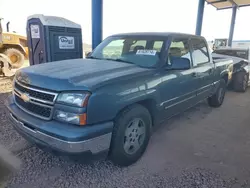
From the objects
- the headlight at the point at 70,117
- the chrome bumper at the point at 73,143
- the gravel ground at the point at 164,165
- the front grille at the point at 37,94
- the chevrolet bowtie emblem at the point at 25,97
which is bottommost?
the gravel ground at the point at 164,165

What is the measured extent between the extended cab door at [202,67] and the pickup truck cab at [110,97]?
0.56ft

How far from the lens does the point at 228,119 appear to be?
4512 mm

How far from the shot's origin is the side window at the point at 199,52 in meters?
3.80

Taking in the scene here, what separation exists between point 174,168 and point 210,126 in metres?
1.81

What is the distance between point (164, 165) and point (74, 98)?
1484 mm

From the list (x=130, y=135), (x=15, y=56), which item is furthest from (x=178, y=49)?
(x=15, y=56)

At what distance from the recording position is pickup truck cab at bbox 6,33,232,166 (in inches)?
79.5

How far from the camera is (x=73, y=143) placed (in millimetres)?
1937

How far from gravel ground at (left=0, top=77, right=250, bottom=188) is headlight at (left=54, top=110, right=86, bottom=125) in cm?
76

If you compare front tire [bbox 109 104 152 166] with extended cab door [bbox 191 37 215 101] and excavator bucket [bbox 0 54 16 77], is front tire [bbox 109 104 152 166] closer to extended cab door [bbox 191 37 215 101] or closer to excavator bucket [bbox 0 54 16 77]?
extended cab door [bbox 191 37 215 101]

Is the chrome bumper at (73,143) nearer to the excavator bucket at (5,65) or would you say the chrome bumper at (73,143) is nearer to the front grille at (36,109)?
the front grille at (36,109)

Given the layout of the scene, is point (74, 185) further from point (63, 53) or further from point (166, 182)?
point (63, 53)

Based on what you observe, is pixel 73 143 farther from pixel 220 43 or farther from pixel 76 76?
pixel 220 43

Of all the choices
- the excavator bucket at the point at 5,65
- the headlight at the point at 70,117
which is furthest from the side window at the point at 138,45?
the excavator bucket at the point at 5,65
